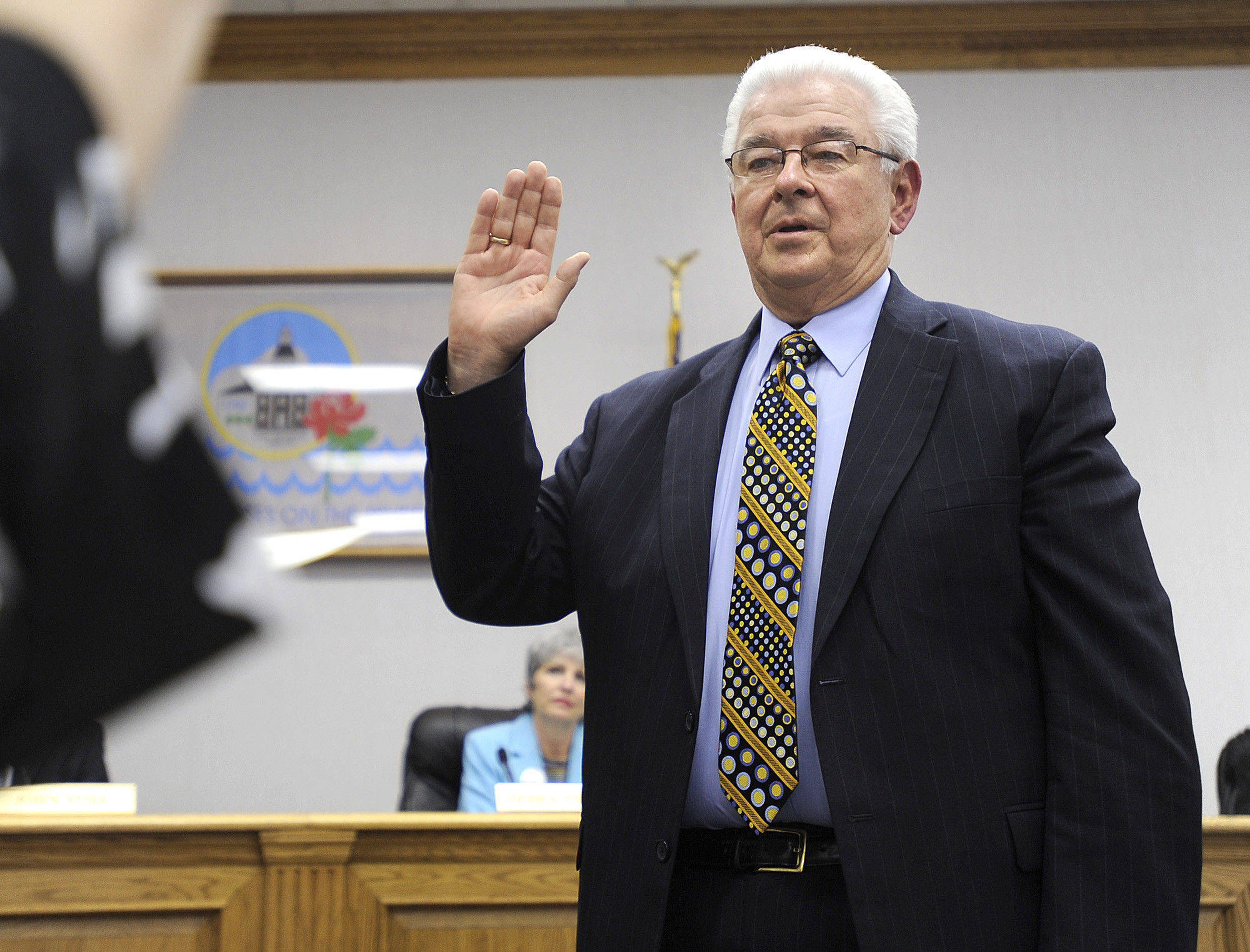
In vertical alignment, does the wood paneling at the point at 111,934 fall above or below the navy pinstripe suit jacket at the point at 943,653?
below

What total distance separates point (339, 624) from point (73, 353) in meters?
4.05

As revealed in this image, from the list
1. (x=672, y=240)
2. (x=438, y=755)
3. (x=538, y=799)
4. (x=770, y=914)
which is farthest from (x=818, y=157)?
(x=672, y=240)

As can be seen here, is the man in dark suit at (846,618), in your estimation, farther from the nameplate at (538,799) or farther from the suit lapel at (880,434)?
the nameplate at (538,799)

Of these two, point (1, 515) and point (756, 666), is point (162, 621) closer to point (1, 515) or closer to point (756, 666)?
point (1, 515)

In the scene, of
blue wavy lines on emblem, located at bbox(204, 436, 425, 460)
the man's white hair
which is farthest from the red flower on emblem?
the man's white hair

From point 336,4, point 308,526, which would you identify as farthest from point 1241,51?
point 308,526

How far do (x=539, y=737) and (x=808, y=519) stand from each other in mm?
2207

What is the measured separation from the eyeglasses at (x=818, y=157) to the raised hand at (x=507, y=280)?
32 centimetres

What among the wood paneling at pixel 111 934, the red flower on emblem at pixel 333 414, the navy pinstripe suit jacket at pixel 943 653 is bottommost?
the wood paneling at pixel 111 934

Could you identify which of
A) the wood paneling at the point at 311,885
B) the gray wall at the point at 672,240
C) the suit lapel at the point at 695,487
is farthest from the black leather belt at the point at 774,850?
the gray wall at the point at 672,240

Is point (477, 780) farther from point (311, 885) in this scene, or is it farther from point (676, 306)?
point (676, 306)

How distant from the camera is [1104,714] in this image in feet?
3.84

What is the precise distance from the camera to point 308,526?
4.20 meters

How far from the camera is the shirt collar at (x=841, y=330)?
1416 mm
